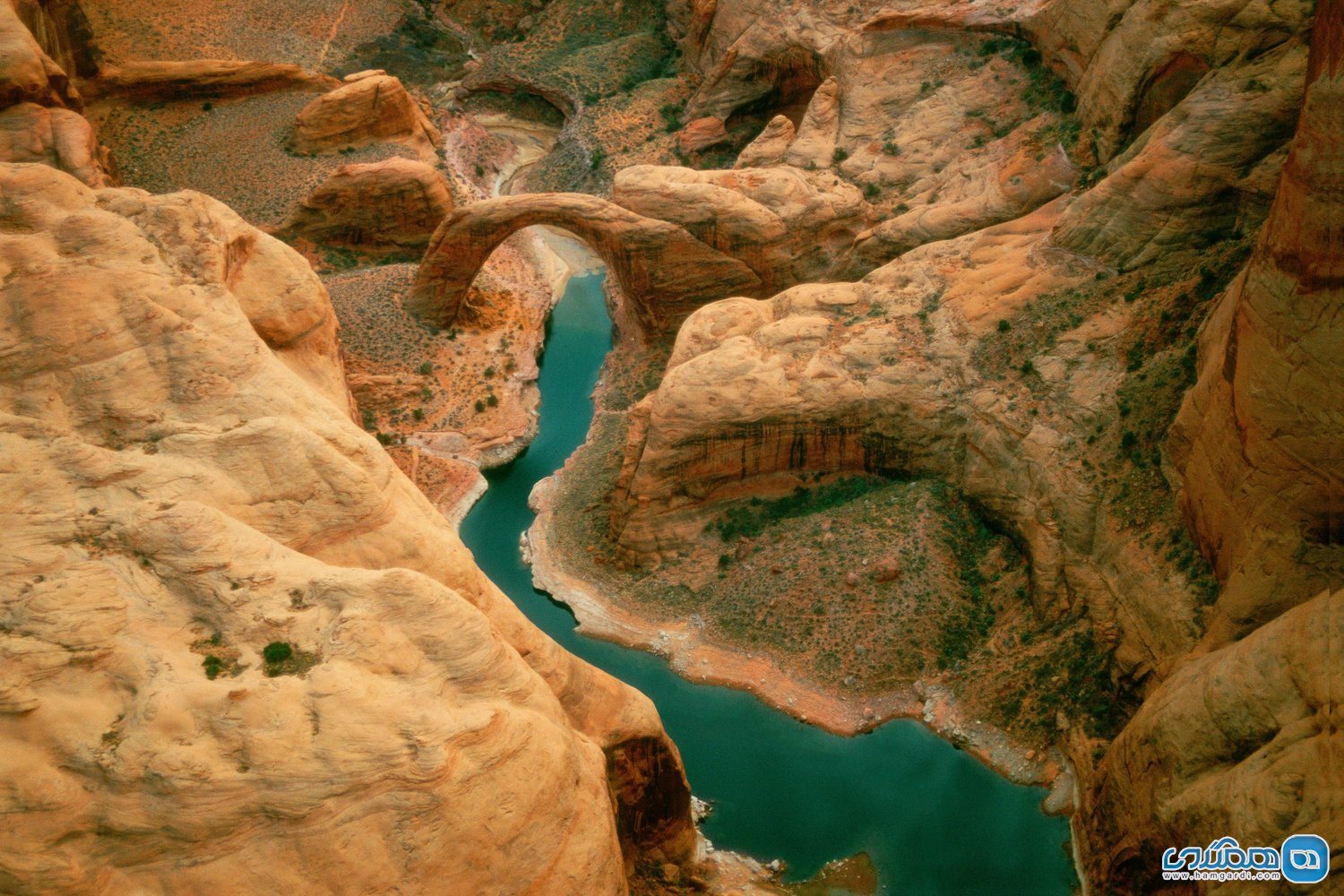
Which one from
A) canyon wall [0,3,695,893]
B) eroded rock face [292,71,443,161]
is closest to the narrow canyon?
canyon wall [0,3,695,893]

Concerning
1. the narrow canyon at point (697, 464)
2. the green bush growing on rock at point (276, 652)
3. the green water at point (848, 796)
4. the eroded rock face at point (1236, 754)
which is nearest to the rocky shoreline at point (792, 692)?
the narrow canyon at point (697, 464)

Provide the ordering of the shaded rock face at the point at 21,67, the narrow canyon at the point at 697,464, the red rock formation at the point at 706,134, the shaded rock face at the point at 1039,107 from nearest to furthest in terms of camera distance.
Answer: the narrow canyon at the point at 697,464 < the shaded rock face at the point at 1039,107 < the shaded rock face at the point at 21,67 < the red rock formation at the point at 706,134

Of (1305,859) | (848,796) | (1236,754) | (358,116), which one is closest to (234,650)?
(1305,859)

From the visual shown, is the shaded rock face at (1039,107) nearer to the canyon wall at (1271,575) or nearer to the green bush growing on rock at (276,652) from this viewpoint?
the canyon wall at (1271,575)

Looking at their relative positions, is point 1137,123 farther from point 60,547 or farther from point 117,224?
point 60,547

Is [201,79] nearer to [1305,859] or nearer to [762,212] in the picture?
[762,212]

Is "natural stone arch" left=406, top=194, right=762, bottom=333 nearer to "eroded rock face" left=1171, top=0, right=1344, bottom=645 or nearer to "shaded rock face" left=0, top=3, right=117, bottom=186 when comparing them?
"shaded rock face" left=0, top=3, right=117, bottom=186
